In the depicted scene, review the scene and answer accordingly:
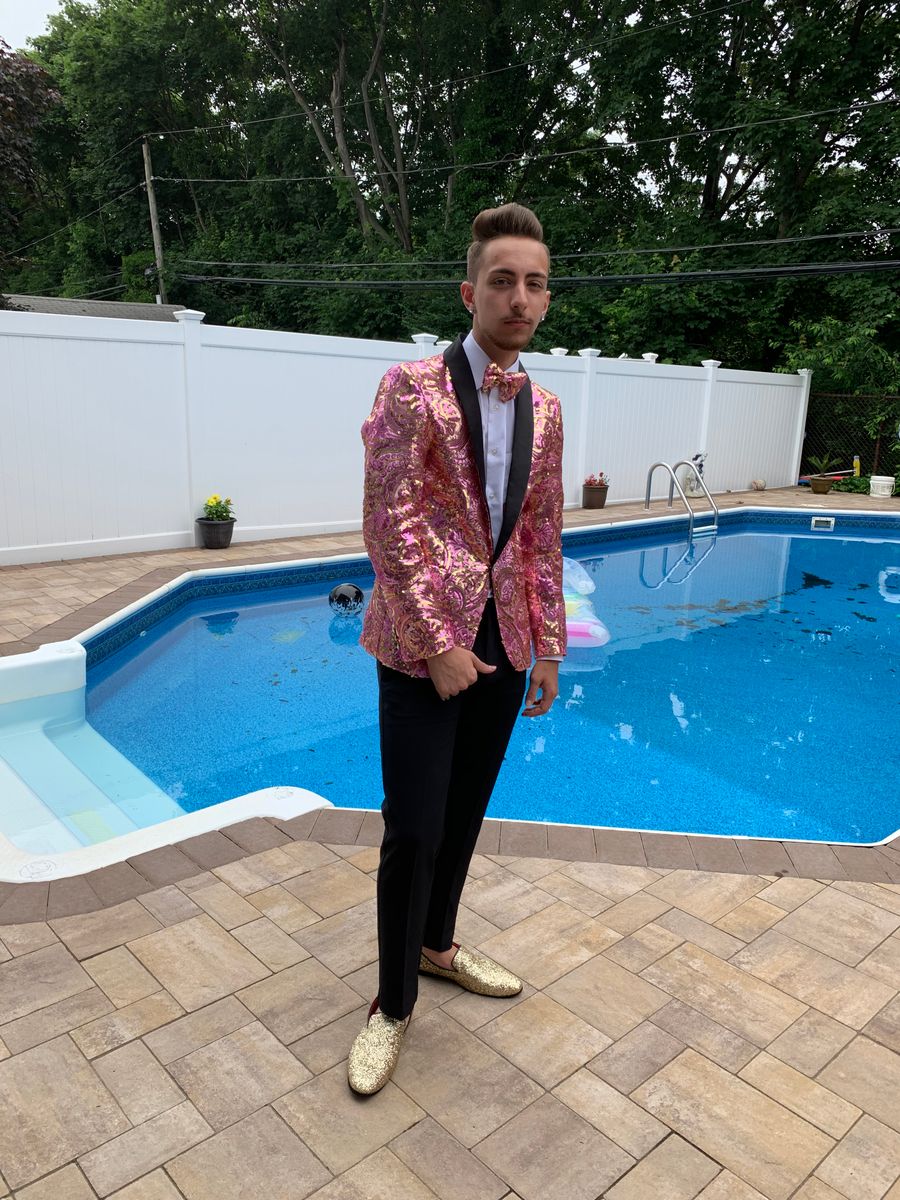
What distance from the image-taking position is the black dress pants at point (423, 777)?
5.12 ft

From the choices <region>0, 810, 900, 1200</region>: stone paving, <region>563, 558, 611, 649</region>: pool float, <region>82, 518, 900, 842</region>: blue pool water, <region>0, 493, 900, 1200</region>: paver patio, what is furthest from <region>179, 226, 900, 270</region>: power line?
<region>0, 810, 900, 1200</region>: stone paving

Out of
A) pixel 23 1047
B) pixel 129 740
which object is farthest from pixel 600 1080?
pixel 129 740

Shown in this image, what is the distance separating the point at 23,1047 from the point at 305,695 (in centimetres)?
317

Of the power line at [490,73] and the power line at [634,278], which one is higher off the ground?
the power line at [490,73]

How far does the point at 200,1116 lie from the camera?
1559mm

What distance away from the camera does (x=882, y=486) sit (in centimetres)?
1306

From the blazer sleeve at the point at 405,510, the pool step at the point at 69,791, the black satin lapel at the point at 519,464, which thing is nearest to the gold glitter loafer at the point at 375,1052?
the blazer sleeve at the point at 405,510

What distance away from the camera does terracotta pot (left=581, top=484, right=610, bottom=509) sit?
10.7 metres

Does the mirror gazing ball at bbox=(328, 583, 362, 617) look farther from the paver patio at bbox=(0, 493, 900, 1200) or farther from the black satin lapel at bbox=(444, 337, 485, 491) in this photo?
the black satin lapel at bbox=(444, 337, 485, 491)

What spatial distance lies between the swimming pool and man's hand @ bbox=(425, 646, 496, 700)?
7.50ft

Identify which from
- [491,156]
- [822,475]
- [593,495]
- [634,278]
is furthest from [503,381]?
[491,156]

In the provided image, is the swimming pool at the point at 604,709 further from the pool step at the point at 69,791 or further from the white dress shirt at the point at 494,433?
the white dress shirt at the point at 494,433

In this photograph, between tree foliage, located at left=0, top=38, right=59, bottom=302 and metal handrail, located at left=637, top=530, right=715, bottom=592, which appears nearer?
metal handrail, located at left=637, top=530, right=715, bottom=592

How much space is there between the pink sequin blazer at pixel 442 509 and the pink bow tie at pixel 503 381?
0.10ft
